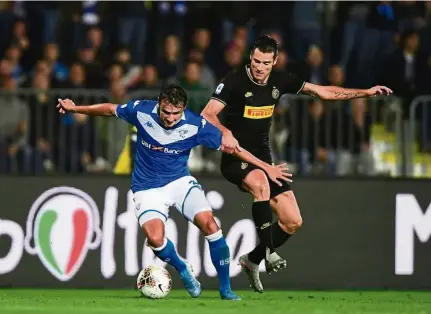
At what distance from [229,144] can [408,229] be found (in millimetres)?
4109

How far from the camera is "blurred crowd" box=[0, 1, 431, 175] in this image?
52.7ft

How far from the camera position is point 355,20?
18.3 meters

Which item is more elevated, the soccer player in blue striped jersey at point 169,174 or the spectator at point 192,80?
the spectator at point 192,80

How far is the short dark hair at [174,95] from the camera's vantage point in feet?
38.6

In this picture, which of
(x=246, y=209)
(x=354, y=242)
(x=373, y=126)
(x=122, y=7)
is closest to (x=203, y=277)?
(x=246, y=209)

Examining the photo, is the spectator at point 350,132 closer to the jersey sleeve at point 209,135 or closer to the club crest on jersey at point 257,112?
the club crest on jersey at point 257,112

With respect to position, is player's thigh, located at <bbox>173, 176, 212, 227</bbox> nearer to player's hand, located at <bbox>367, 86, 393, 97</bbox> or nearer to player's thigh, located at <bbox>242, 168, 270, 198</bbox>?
player's thigh, located at <bbox>242, 168, 270, 198</bbox>

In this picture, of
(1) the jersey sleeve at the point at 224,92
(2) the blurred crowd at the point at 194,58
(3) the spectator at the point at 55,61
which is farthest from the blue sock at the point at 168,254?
(3) the spectator at the point at 55,61

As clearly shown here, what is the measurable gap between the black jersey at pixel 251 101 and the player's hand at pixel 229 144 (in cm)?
58

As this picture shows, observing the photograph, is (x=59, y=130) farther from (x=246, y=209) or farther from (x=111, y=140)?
(x=246, y=209)

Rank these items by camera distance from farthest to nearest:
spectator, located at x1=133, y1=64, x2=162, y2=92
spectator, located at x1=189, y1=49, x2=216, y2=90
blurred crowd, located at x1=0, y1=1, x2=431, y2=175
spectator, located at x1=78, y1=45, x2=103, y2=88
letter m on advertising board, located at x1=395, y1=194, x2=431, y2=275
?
spectator, located at x1=78, y1=45, x2=103, y2=88 < spectator, located at x1=189, y1=49, x2=216, y2=90 < spectator, located at x1=133, y1=64, x2=162, y2=92 < blurred crowd, located at x1=0, y1=1, x2=431, y2=175 < letter m on advertising board, located at x1=395, y1=194, x2=431, y2=275

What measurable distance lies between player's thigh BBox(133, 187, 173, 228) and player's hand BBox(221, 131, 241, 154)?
81cm

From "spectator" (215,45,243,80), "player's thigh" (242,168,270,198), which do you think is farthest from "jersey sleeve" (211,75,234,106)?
"spectator" (215,45,243,80)

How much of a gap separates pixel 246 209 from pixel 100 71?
3.53 metres
